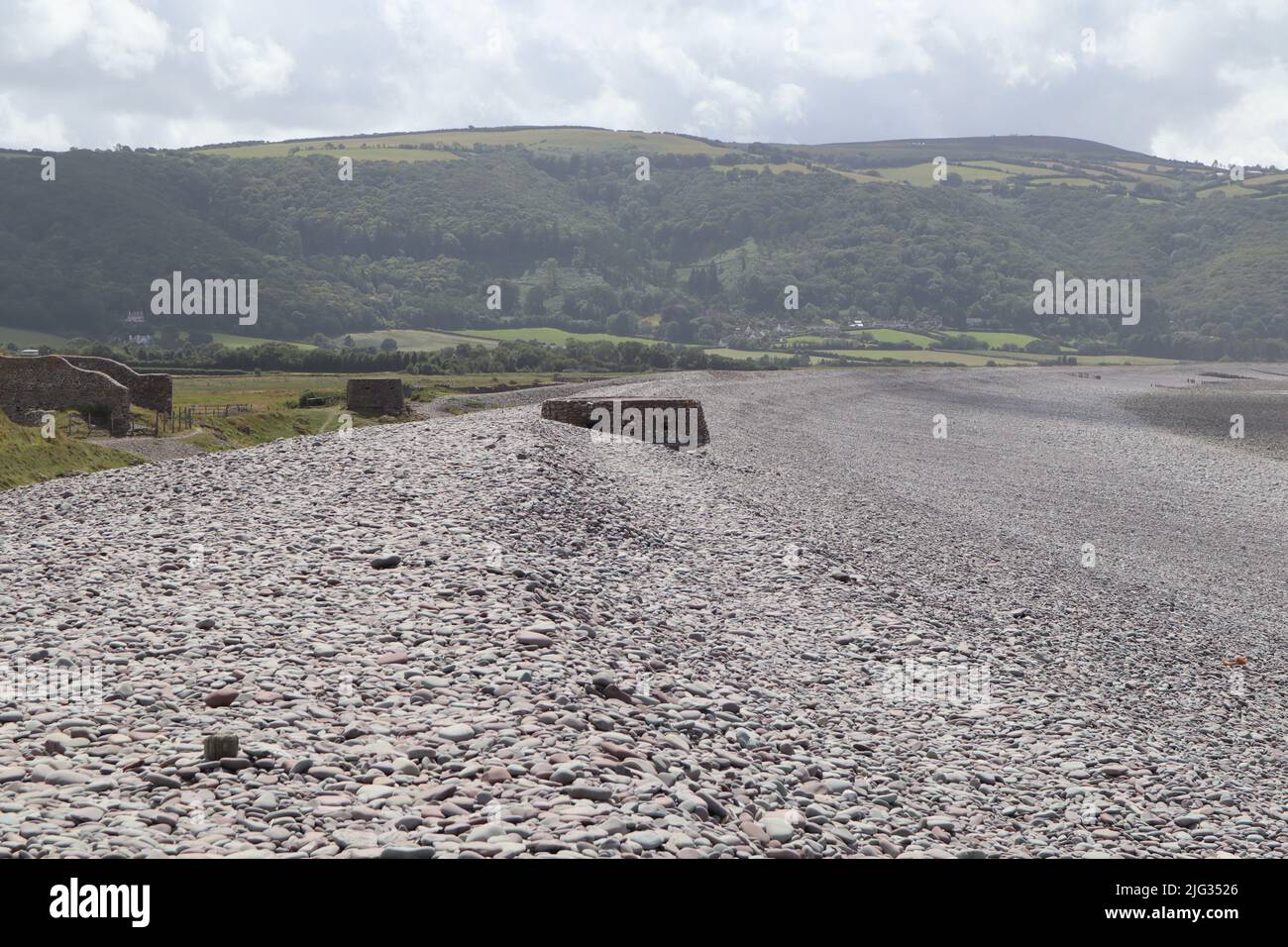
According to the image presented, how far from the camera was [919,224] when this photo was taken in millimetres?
194750

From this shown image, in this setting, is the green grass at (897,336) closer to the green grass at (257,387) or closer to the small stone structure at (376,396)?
the green grass at (257,387)

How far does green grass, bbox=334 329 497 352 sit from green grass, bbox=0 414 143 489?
93.3 metres

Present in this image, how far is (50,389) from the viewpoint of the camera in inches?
1492

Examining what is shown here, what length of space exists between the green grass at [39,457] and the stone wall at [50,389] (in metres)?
7.95

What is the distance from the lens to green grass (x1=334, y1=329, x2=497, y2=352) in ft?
413

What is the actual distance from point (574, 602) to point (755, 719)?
9.52ft

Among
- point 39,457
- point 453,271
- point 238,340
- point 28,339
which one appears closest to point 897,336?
point 453,271

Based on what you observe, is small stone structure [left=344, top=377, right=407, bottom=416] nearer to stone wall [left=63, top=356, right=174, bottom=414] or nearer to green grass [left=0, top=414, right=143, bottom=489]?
stone wall [left=63, top=356, right=174, bottom=414]

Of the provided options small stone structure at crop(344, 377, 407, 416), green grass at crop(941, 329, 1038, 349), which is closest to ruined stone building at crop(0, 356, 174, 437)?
small stone structure at crop(344, 377, 407, 416)

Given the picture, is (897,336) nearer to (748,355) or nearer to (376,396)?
(748,355)

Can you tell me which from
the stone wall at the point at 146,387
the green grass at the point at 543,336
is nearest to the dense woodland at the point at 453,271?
the green grass at the point at 543,336

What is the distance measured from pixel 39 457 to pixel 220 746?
22.8m

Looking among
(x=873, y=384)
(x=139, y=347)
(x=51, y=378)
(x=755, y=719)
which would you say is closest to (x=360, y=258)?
(x=139, y=347)

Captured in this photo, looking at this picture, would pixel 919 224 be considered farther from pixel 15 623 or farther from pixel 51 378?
pixel 15 623
